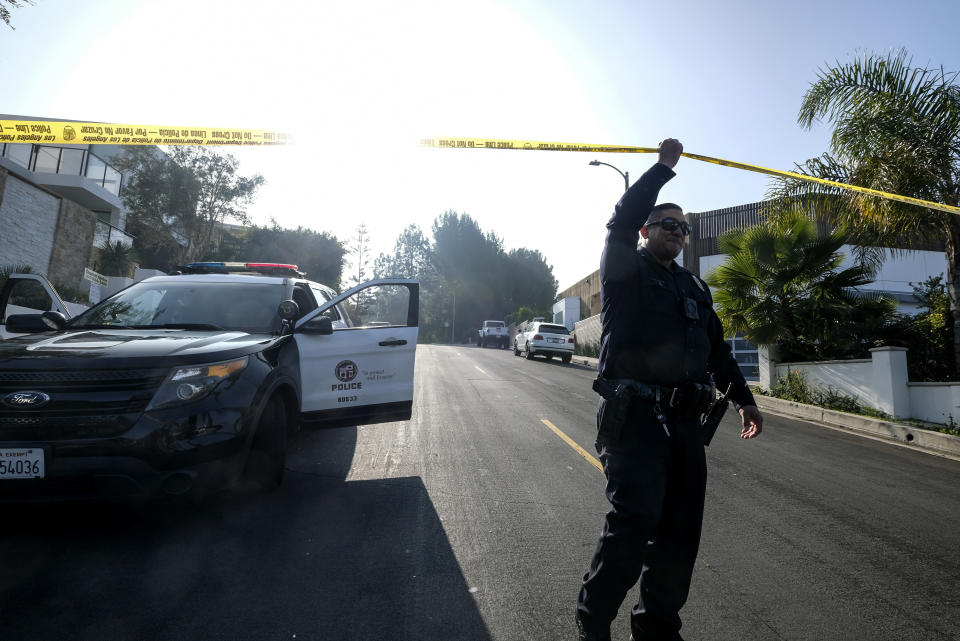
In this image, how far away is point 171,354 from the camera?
11.7ft

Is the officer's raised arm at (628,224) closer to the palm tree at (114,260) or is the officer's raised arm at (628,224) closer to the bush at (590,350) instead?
the palm tree at (114,260)

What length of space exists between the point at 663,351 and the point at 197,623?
2.37 m

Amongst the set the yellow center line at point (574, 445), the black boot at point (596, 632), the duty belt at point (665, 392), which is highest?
the duty belt at point (665, 392)

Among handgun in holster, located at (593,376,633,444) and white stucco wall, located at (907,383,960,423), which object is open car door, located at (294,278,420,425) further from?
white stucco wall, located at (907,383,960,423)

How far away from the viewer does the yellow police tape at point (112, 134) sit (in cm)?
610

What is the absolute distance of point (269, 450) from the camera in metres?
4.34

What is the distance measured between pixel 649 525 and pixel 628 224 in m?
1.24

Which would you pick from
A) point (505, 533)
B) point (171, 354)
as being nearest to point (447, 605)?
point (505, 533)

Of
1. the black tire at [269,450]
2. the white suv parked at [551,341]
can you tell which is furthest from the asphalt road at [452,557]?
the white suv parked at [551,341]

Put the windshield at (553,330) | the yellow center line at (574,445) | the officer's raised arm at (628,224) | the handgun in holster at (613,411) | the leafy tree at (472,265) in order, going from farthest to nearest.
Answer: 1. the leafy tree at (472,265)
2. the windshield at (553,330)
3. the yellow center line at (574,445)
4. the officer's raised arm at (628,224)
5. the handgun in holster at (613,411)

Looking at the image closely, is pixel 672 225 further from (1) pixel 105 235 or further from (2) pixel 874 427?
(1) pixel 105 235

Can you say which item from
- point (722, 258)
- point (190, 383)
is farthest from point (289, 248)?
point (190, 383)

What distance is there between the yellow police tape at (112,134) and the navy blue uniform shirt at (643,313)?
17.2ft

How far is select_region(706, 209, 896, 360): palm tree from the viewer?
38.1 ft
